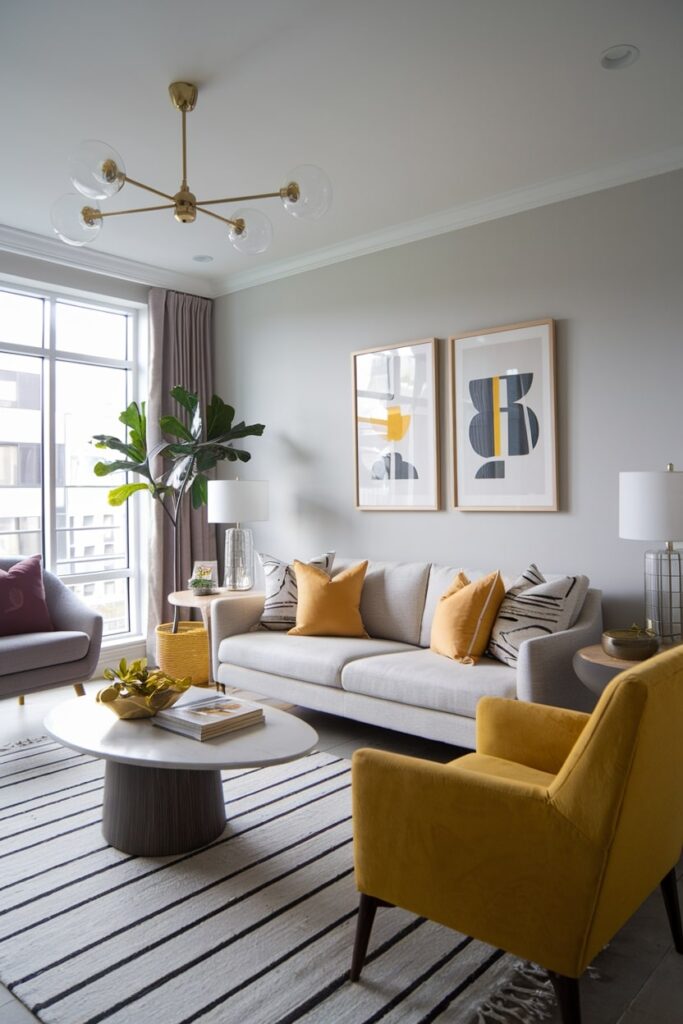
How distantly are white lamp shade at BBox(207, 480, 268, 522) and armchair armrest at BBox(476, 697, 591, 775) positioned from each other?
280cm

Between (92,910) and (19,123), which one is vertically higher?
(19,123)

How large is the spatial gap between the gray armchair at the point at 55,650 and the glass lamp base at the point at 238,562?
3.19 feet

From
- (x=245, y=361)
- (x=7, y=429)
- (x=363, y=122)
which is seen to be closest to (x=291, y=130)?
(x=363, y=122)

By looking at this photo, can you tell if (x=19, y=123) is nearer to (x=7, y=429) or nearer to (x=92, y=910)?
(x=7, y=429)

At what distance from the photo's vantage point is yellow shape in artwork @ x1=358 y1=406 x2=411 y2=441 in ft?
15.2

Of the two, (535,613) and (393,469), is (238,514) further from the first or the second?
(535,613)

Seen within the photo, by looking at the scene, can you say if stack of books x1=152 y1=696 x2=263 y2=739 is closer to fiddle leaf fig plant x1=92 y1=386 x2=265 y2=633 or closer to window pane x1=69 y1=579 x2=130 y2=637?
fiddle leaf fig plant x1=92 y1=386 x2=265 y2=633

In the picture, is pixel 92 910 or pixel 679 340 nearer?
pixel 92 910

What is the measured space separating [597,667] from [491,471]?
5.29 ft

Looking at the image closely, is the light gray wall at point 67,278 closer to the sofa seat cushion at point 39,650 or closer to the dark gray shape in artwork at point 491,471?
the sofa seat cushion at point 39,650

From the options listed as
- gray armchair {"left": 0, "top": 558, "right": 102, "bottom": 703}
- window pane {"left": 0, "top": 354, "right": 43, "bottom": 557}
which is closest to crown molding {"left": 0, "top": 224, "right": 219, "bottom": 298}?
window pane {"left": 0, "top": 354, "right": 43, "bottom": 557}

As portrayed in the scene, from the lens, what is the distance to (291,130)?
135 inches

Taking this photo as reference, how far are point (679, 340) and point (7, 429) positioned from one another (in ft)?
13.4

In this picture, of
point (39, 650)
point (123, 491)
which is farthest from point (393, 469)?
point (39, 650)
